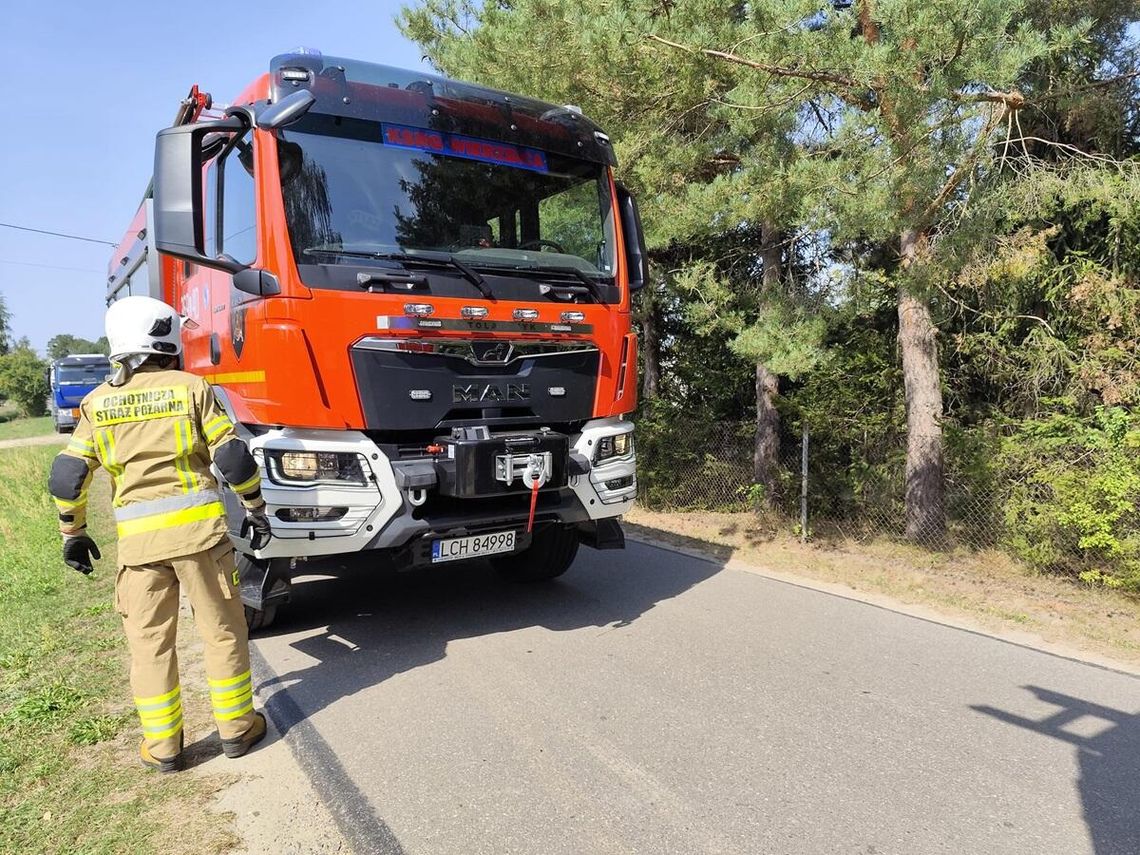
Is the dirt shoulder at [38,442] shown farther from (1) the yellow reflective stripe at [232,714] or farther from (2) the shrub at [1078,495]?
(2) the shrub at [1078,495]

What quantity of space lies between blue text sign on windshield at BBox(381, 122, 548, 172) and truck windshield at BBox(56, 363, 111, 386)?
24.8 meters

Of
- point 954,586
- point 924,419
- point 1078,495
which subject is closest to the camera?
point 1078,495

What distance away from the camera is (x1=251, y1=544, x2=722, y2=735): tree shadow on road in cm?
405

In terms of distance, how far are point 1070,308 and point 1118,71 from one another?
2268mm

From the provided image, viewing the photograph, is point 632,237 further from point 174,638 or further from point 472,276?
point 174,638

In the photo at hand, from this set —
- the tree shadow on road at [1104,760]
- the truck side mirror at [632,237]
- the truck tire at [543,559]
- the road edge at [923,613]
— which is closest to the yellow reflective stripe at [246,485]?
the truck tire at [543,559]

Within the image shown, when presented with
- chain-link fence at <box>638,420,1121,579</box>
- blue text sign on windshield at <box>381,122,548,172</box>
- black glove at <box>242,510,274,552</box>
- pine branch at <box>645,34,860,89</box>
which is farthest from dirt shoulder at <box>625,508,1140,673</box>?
black glove at <box>242,510,274,552</box>

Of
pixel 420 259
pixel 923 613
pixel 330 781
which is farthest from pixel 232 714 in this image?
pixel 923 613

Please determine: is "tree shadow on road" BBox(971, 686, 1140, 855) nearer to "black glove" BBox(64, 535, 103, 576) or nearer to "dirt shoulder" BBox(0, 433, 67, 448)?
"black glove" BBox(64, 535, 103, 576)

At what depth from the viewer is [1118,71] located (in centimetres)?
723

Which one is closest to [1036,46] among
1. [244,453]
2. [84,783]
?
[244,453]

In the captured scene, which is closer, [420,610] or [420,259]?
[420,259]

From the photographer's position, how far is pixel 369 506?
385 cm

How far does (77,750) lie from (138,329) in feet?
6.09
